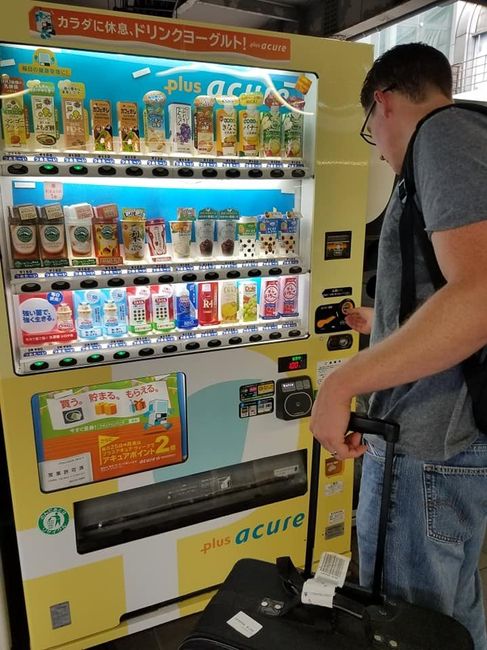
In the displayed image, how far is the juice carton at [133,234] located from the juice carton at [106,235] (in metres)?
0.04

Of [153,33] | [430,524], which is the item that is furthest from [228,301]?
[430,524]

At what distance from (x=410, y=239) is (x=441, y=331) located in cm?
28

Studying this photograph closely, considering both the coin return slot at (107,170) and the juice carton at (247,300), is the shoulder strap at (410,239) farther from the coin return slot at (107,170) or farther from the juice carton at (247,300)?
the juice carton at (247,300)

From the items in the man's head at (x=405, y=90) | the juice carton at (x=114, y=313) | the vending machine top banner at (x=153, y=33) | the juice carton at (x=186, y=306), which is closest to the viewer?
the man's head at (x=405, y=90)

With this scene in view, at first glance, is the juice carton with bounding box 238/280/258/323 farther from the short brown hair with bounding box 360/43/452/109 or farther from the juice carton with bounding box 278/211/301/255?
the short brown hair with bounding box 360/43/452/109

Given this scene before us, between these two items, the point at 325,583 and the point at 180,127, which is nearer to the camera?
the point at 325,583

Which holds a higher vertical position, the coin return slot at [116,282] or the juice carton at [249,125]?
the juice carton at [249,125]

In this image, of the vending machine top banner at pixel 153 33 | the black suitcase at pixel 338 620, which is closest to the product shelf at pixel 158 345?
the black suitcase at pixel 338 620

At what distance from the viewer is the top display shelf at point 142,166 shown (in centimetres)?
175

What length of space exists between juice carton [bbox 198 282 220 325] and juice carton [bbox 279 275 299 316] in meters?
0.31

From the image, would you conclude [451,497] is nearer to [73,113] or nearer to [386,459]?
[386,459]

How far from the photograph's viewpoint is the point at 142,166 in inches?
75.7

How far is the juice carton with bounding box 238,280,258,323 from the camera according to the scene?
7.93 feet

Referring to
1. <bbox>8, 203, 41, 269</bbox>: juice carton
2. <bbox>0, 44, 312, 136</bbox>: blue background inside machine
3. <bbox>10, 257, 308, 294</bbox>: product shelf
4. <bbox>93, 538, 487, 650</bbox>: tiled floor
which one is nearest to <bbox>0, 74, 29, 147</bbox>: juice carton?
<bbox>0, 44, 312, 136</bbox>: blue background inside machine
